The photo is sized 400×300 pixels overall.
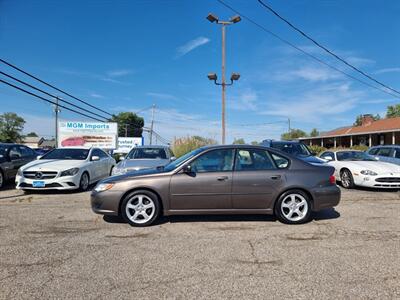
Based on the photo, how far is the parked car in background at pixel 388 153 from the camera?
34.7 ft

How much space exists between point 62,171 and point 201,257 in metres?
6.02

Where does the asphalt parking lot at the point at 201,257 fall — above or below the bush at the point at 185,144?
below

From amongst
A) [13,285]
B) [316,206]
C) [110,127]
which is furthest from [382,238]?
[110,127]

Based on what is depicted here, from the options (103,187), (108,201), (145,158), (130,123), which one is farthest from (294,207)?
(130,123)

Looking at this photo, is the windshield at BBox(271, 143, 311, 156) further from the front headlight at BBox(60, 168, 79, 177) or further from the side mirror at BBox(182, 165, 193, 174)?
the front headlight at BBox(60, 168, 79, 177)

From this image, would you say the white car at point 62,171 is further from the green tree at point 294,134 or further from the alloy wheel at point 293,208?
the green tree at point 294,134

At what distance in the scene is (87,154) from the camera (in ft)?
32.4

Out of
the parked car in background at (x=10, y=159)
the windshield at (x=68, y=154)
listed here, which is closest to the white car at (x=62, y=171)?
the windshield at (x=68, y=154)

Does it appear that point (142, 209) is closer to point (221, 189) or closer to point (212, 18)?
point (221, 189)

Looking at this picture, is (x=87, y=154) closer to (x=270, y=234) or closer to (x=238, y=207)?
(x=238, y=207)

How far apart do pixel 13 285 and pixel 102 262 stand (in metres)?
0.90

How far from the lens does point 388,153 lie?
1123 cm

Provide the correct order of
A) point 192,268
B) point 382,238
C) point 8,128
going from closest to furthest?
point 192,268 < point 382,238 < point 8,128

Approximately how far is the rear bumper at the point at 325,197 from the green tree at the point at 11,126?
326ft
